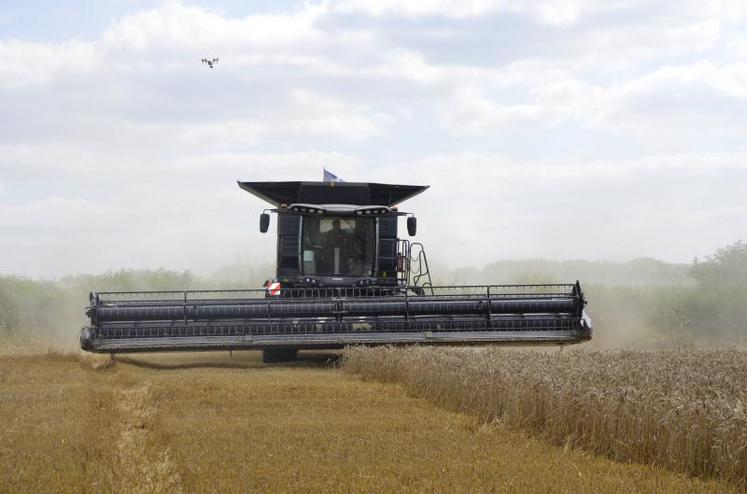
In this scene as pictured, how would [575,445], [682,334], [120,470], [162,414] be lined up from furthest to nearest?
[682,334], [162,414], [575,445], [120,470]

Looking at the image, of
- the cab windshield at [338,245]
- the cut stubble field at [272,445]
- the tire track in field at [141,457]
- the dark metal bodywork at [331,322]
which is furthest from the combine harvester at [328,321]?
the tire track in field at [141,457]

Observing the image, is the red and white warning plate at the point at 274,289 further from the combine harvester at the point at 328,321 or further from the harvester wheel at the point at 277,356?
the harvester wheel at the point at 277,356

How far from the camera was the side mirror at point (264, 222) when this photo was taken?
55.2ft

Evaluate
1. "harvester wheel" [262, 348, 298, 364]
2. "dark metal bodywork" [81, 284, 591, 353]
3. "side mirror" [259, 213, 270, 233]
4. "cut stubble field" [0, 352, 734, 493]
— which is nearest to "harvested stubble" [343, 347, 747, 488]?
"cut stubble field" [0, 352, 734, 493]

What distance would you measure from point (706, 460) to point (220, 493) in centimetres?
343

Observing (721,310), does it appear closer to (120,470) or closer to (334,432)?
(334,432)

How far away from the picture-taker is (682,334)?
87.7ft

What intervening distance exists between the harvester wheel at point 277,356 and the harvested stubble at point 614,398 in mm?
3944

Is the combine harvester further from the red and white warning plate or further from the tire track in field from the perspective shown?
the tire track in field

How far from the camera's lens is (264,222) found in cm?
1686

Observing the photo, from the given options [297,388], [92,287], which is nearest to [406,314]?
[297,388]

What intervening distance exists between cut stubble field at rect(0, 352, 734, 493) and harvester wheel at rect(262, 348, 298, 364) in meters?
3.58

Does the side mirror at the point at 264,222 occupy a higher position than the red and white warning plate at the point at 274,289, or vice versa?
the side mirror at the point at 264,222

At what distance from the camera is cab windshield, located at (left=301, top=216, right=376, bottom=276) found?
17797 mm
